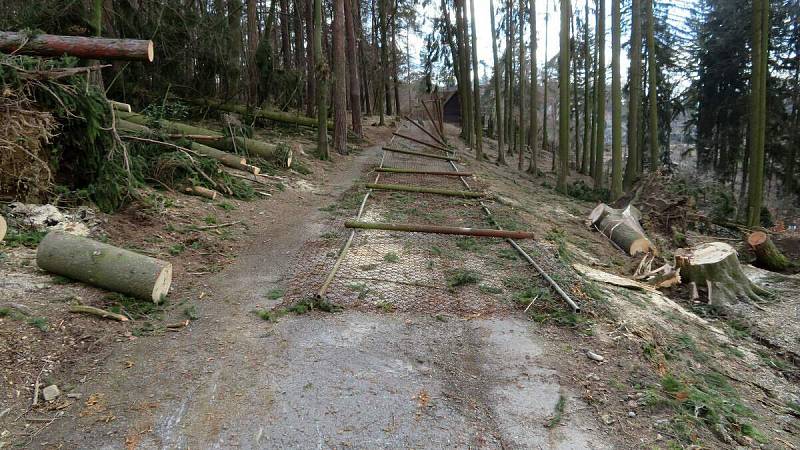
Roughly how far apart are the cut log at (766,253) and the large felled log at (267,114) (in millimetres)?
12085

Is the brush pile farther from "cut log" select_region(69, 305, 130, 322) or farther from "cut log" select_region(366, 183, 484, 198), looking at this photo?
"cut log" select_region(366, 183, 484, 198)

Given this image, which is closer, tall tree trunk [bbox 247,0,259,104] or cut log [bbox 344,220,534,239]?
cut log [bbox 344,220,534,239]

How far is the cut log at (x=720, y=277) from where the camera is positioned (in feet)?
24.5

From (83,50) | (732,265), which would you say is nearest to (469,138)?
(732,265)

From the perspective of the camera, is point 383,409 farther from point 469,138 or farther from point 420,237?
point 469,138

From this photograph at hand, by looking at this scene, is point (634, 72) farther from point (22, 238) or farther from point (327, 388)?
point (22, 238)

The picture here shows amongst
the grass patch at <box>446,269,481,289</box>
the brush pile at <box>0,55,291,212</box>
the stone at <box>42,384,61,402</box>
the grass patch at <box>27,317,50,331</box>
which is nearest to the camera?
the stone at <box>42,384,61,402</box>

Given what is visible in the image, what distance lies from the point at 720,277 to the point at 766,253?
330 centimetres

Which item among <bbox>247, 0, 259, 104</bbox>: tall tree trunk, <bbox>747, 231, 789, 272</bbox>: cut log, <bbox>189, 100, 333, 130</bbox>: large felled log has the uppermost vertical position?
<bbox>247, 0, 259, 104</bbox>: tall tree trunk

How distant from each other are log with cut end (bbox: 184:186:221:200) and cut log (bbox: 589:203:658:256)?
7.85 metres

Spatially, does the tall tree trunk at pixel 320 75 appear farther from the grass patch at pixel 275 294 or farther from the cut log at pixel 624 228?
the grass patch at pixel 275 294

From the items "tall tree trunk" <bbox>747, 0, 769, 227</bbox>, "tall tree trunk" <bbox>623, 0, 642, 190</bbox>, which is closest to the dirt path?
"tall tree trunk" <bbox>747, 0, 769, 227</bbox>

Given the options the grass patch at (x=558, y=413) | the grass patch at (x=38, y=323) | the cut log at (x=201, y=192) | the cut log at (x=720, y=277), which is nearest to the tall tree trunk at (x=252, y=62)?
the cut log at (x=201, y=192)

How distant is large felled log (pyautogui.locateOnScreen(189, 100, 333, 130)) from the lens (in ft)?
49.5
